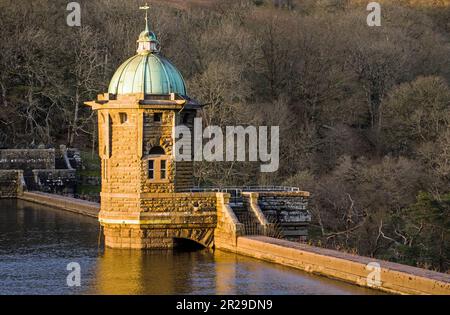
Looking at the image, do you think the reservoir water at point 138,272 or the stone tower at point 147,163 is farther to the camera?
the stone tower at point 147,163

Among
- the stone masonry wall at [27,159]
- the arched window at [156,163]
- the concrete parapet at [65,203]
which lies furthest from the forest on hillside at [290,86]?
the arched window at [156,163]

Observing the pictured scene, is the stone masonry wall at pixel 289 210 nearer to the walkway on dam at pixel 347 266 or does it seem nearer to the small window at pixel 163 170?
the walkway on dam at pixel 347 266

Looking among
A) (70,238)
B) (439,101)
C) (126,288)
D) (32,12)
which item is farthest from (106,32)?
(126,288)

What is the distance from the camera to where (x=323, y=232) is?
54.6 meters

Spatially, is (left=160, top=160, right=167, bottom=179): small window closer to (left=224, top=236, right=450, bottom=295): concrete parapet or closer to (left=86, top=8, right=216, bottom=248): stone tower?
(left=86, top=8, right=216, bottom=248): stone tower

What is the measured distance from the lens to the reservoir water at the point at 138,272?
99.3 feet

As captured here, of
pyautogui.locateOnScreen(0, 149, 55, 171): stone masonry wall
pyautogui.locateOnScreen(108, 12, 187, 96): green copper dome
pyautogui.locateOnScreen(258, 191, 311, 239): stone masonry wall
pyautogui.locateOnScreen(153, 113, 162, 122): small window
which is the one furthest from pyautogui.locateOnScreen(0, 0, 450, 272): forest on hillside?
pyautogui.locateOnScreen(153, 113, 162, 122): small window

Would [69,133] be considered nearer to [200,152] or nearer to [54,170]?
[54,170]

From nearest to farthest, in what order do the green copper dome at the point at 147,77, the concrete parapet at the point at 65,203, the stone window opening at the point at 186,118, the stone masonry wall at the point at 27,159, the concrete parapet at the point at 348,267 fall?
the concrete parapet at the point at 348,267
the green copper dome at the point at 147,77
the stone window opening at the point at 186,118
the concrete parapet at the point at 65,203
the stone masonry wall at the point at 27,159

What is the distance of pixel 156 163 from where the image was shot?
3731cm

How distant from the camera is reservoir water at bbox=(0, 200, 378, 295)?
1192 inches

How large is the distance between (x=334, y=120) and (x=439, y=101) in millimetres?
9325

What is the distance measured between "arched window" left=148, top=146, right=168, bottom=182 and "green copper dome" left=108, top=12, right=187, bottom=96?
201 cm

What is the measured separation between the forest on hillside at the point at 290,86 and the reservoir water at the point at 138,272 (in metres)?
19.7
